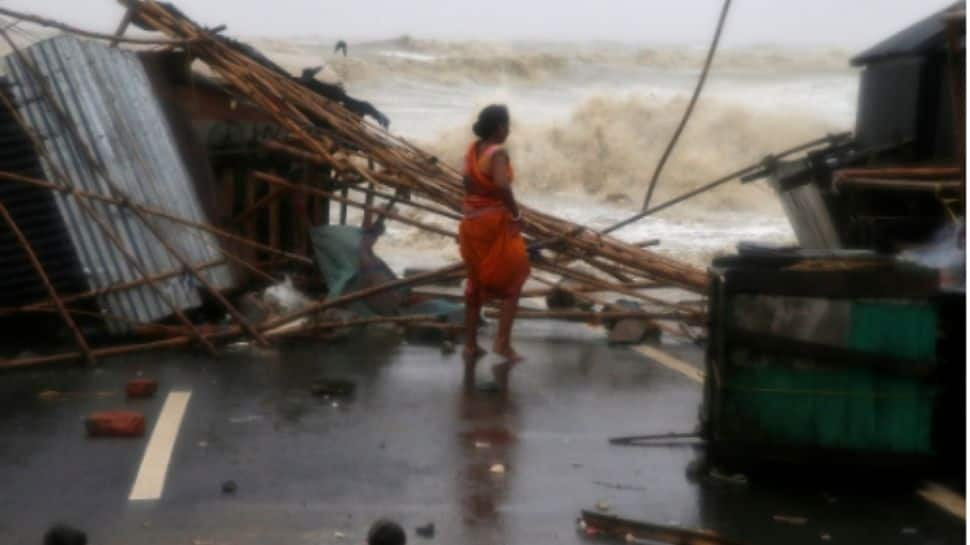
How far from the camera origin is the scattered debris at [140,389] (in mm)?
9938

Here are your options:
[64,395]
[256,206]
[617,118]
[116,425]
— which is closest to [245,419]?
[116,425]

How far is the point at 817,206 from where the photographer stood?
1288cm

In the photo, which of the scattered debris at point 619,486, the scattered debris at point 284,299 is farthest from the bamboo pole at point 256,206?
the scattered debris at point 619,486

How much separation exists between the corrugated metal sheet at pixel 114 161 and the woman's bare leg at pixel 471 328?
232 centimetres

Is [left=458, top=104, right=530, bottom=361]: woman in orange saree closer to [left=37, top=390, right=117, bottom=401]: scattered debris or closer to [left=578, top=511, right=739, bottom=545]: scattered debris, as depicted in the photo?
[left=37, top=390, right=117, bottom=401]: scattered debris

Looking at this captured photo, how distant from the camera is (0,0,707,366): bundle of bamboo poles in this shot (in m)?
12.0

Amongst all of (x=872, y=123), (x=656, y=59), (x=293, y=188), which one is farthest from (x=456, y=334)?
(x=656, y=59)

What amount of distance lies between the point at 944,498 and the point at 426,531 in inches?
93.0

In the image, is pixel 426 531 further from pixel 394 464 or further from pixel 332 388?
pixel 332 388

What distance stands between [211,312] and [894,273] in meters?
7.43

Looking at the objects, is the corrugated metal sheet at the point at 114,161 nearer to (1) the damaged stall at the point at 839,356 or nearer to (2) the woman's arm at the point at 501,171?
(2) the woman's arm at the point at 501,171

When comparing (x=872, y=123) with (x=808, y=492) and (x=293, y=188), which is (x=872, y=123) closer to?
(x=293, y=188)

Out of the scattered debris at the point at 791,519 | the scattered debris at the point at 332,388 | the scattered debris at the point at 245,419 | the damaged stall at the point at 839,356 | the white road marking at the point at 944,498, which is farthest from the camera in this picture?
the scattered debris at the point at 332,388

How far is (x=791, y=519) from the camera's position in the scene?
685 cm
